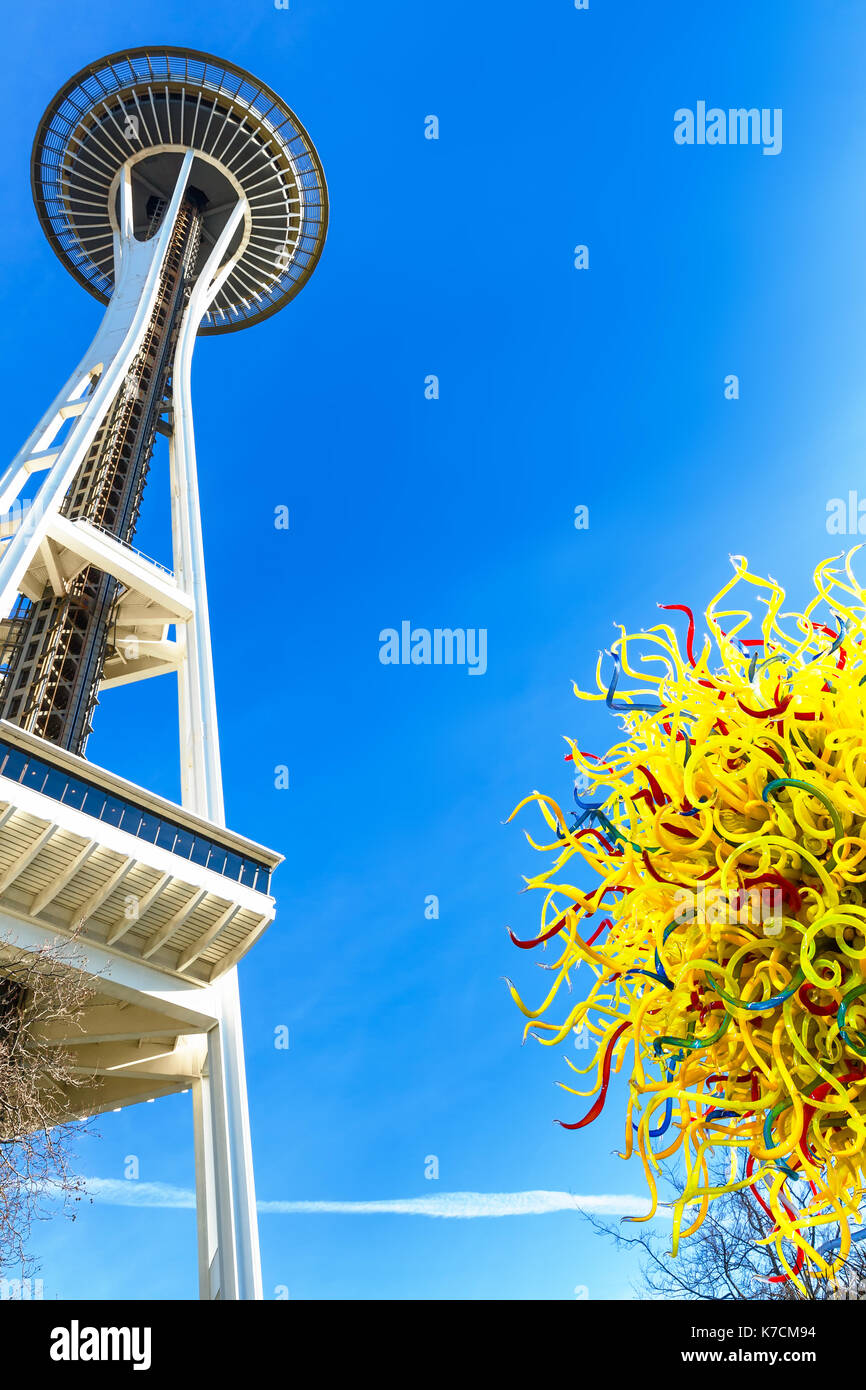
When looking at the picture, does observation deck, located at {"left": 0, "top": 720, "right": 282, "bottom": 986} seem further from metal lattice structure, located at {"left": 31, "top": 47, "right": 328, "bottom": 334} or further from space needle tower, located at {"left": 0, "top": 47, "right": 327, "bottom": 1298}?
metal lattice structure, located at {"left": 31, "top": 47, "right": 328, "bottom": 334}

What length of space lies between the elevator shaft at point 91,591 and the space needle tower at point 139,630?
0.27 ft

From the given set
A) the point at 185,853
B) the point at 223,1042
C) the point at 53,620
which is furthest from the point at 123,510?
the point at 223,1042

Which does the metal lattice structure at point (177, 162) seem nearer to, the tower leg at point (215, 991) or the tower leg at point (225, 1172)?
the tower leg at point (215, 991)

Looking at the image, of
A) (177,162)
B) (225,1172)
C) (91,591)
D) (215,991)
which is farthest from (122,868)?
(177,162)

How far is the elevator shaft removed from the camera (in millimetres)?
26188

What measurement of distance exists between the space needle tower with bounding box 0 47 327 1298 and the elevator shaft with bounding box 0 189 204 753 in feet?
0.27

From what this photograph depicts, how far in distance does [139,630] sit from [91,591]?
2484mm

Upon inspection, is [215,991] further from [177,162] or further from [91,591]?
[177,162]

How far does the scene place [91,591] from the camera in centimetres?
3067

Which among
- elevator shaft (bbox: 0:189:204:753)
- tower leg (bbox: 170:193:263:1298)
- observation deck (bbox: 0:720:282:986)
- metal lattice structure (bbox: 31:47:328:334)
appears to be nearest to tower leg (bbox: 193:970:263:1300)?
tower leg (bbox: 170:193:263:1298)

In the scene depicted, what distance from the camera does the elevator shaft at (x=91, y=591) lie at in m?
26.2

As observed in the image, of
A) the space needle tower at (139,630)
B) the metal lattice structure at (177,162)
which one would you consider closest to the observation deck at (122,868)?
the space needle tower at (139,630)

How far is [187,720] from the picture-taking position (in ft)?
96.4
